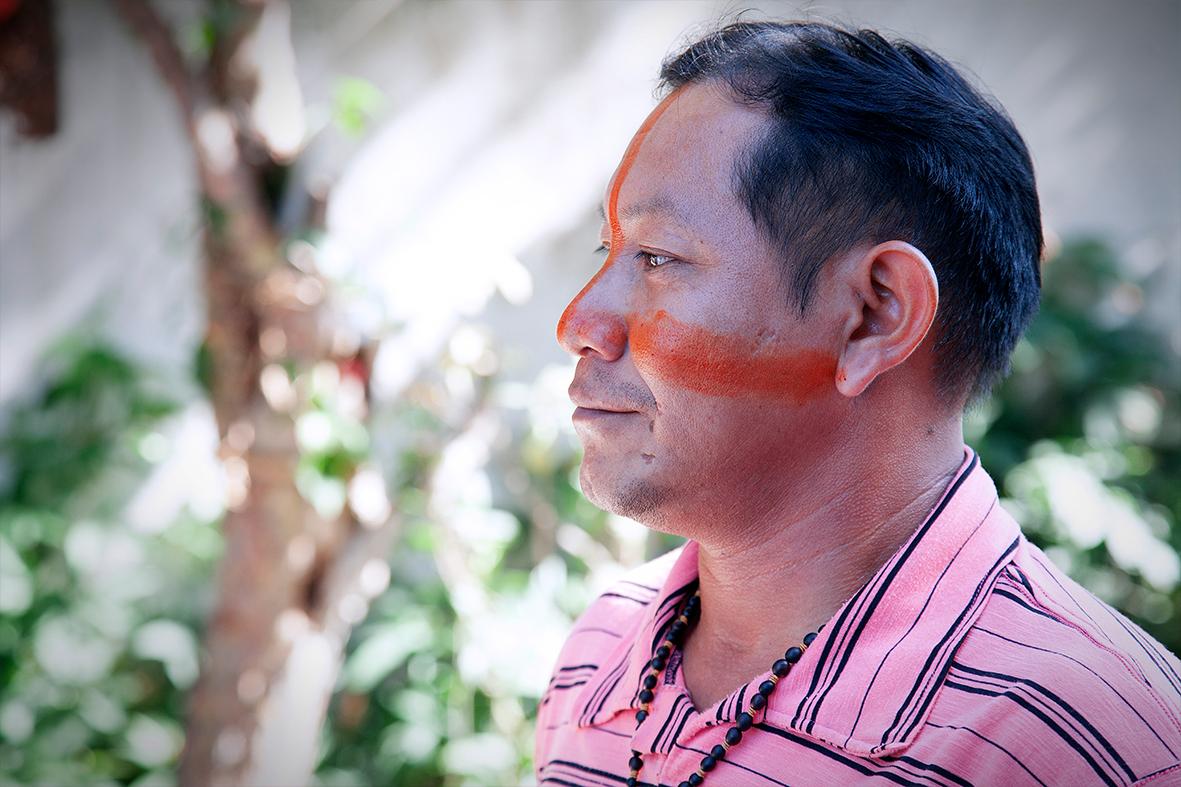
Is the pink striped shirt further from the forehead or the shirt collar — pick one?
→ the forehead

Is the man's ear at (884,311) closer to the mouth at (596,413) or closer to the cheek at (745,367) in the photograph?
the cheek at (745,367)

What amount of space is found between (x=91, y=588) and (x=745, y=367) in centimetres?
328

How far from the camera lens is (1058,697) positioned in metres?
0.76

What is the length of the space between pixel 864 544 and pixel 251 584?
200 cm

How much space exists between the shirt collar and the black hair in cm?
16

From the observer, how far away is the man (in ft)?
2.89

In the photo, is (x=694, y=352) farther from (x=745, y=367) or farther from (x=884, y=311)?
(x=884, y=311)

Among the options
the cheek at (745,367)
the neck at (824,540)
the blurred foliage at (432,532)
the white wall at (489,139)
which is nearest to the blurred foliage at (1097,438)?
the blurred foliage at (432,532)

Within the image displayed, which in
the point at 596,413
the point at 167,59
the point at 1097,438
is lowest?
the point at 596,413

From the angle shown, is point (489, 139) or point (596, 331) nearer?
point (596, 331)

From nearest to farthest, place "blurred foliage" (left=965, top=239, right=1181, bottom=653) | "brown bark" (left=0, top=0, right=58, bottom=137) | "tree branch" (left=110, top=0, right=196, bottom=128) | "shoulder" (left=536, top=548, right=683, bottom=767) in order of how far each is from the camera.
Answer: "shoulder" (left=536, top=548, right=683, bottom=767) → "tree branch" (left=110, top=0, right=196, bottom=128) → "blurred foliage" (left=965, top=239, right=1181, bottom=653) → "brown bark" (left=0, top=0, right=58, bottom=137)

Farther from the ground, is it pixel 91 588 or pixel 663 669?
pixel 663 669

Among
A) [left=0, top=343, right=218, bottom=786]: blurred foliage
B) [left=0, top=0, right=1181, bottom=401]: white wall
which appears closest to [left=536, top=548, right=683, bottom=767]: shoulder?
[left=0, top=0, right=1181, bottom=401]: white wall

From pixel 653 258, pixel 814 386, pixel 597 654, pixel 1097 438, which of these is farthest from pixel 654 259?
pixel 1097 438
